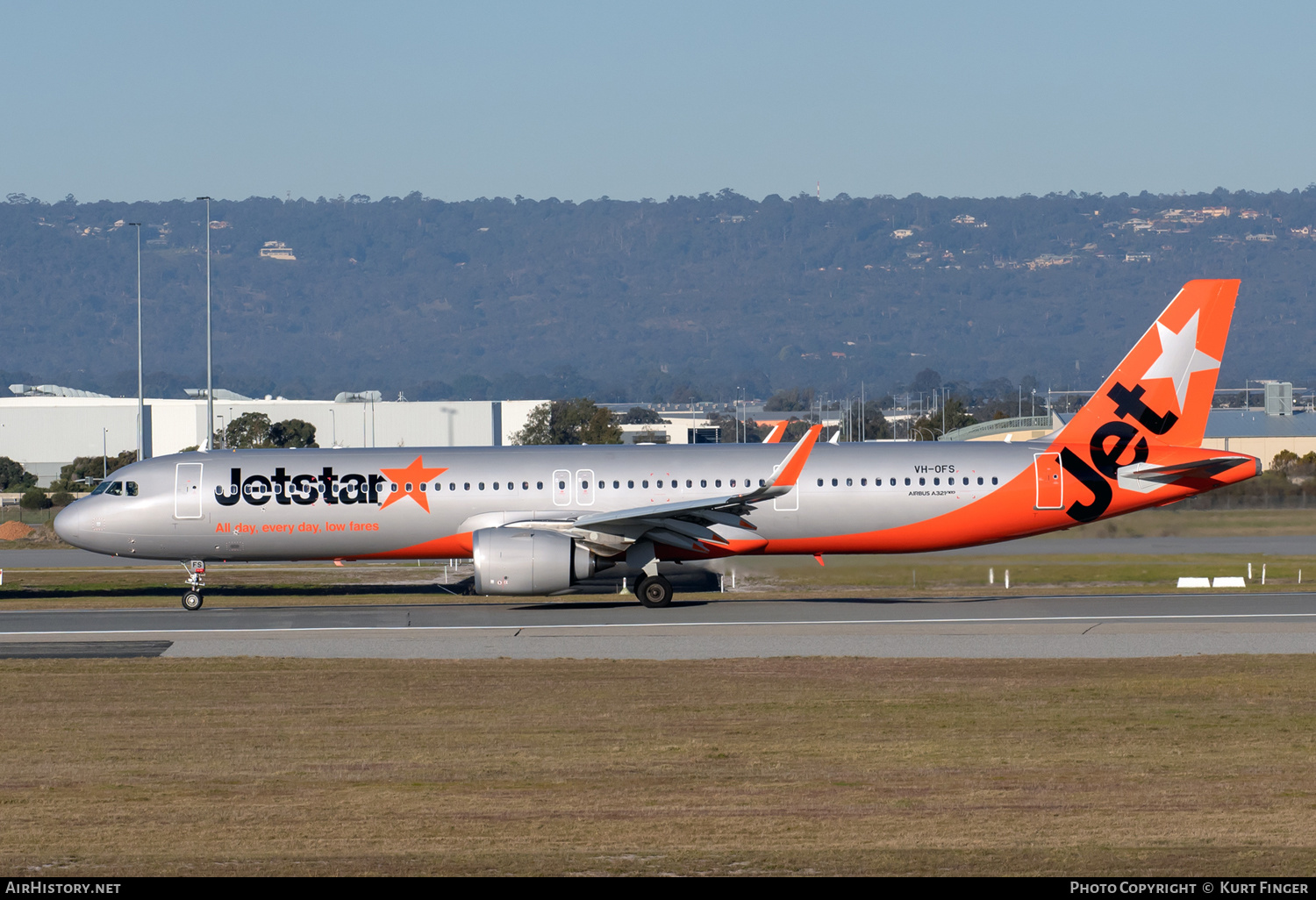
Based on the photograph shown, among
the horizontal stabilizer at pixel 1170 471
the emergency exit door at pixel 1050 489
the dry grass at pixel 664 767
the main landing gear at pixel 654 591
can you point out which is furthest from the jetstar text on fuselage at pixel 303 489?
the horizontal stabilizer at pixel 1170 471

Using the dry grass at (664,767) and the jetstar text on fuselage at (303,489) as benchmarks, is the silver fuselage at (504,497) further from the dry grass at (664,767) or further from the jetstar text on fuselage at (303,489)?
the dry grass at (664,767)

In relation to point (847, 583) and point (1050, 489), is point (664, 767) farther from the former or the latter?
point (1050, 489)

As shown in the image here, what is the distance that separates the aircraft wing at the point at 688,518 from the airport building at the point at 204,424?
8469 cm

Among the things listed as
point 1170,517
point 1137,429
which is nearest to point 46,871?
point 1137,429

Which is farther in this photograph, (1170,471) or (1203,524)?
(1203,524)

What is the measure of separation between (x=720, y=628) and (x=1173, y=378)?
1166cm

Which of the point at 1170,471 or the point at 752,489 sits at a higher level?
the point at 1170,471

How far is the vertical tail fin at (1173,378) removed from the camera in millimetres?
29312

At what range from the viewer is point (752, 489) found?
95.3 ft

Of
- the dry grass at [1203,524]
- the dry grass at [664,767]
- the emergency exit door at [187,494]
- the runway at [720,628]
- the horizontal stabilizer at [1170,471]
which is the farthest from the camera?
the dry grass at [1203,524]

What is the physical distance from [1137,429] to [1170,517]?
6.80m

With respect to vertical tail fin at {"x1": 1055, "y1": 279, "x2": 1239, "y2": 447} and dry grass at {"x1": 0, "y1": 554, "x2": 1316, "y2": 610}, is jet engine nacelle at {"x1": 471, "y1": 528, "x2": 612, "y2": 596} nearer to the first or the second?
dry grass at {"x1": 0, "y1": 554, "x2": 1316, "y2": 610}

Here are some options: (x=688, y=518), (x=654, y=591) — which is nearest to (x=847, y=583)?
(x=688, y=518)

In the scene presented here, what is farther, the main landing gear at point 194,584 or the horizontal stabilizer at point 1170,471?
the main landing gear at point 194,584
